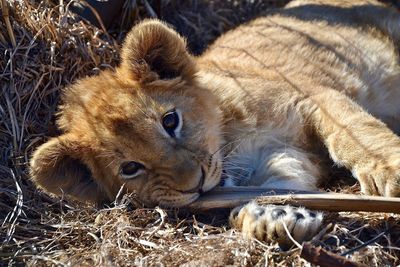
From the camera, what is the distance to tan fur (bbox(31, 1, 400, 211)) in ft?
12.2

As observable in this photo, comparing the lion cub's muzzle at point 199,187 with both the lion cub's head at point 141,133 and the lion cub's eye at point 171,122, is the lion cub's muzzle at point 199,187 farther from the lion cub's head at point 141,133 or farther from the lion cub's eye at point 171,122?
the lion cub's eye at point 171,122

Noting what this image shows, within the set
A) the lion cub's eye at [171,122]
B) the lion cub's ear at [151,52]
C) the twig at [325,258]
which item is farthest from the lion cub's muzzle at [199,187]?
the twig at [325,258]

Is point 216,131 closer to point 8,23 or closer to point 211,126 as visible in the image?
point 211,126

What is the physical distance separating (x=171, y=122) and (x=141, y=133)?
0.63 ft

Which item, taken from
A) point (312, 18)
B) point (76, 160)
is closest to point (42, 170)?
point (76, 160)

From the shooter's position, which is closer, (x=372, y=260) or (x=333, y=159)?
(x=372, y=260)

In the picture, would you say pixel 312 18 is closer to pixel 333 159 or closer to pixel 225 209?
pixel 333 159

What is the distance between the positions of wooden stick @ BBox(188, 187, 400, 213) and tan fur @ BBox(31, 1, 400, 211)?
8cm

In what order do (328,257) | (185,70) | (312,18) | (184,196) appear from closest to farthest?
(328,257) < (184,196) < (185,70) < (312,18)

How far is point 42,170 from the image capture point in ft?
12.9

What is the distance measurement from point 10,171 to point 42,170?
468 millimetres

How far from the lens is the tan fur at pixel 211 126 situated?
12.2 feet

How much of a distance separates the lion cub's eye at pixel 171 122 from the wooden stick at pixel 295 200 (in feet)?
1.23

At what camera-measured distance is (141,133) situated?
3719 millimetres
